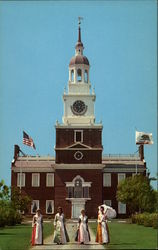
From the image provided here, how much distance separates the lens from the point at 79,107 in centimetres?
6431

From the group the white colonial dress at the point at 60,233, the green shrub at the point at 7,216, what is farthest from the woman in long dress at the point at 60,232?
the green shrub at the point at 7,216

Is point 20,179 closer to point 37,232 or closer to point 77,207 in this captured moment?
point 77,207

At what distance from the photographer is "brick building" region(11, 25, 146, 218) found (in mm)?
61844

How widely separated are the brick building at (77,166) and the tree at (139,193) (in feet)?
17.0

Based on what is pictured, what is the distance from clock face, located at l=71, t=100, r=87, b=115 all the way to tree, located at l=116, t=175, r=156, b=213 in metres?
11.4

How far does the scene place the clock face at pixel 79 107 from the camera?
64250 millimetres

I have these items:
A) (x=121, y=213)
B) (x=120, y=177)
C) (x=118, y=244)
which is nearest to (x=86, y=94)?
(x=120, y=177)

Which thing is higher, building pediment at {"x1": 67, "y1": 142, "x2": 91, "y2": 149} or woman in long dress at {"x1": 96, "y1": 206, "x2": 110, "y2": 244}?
building pediment at {"x1": 67, "y1": 142, "x2": 91, "y2": 149}

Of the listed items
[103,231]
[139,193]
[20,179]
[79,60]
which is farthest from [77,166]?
[103,231]

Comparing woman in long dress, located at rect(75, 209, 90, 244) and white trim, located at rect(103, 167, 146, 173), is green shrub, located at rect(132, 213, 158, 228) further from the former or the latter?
white trim, located at rect(103, 167, 146, 173)

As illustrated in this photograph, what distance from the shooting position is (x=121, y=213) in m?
64.8

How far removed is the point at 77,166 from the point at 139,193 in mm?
10787

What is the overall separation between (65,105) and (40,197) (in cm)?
1250

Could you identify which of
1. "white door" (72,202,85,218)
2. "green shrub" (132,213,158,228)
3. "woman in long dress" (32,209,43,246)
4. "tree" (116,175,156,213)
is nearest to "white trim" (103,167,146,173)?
"white door" (72,202,85,218)
